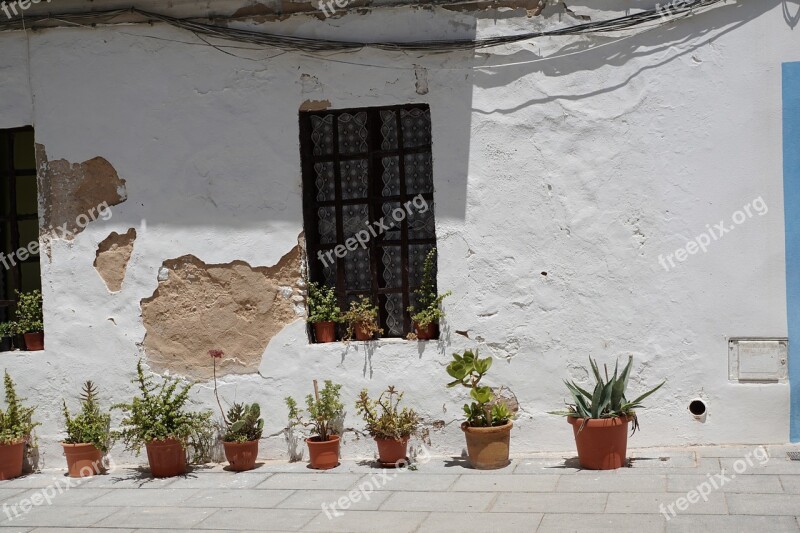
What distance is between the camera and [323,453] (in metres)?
6.65

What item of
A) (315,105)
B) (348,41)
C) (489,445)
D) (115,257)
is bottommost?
(489,445)

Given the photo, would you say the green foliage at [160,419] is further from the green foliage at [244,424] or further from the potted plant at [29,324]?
the potted plant at [29,324]

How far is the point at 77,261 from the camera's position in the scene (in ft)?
23.6

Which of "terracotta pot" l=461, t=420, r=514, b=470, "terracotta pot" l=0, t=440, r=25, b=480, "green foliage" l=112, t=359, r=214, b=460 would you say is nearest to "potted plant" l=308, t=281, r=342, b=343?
"green foliage" l=112, t=359, r=214, b=460

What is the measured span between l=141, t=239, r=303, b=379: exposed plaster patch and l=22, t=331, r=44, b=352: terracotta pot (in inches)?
36.1

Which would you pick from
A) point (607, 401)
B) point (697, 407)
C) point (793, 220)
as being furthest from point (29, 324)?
point (793, 220)

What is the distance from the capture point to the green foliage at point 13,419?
6.91 m

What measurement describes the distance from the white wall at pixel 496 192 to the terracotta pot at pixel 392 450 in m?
0.32

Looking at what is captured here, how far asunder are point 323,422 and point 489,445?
4.12 feet

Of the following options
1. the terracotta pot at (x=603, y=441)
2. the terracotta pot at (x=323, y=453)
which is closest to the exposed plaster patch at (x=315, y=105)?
the terracotta pot at (x=323, y=453)

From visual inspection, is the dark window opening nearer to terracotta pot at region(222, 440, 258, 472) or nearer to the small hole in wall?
terracotta pot at region(222, 440, 258, 472)

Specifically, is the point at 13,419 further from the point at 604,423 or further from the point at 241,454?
the point at 604,423

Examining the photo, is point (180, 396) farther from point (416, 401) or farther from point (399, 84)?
point (399, 84)

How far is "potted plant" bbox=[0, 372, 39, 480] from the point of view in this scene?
6902 mm
